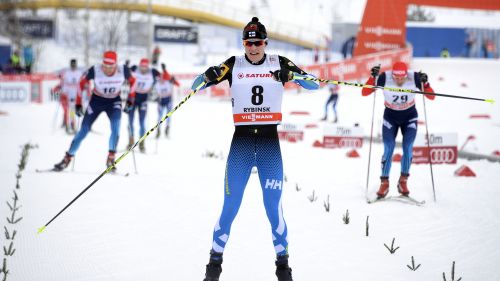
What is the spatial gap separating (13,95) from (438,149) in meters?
21.6

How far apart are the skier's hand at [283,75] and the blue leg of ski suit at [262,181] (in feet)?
1.84

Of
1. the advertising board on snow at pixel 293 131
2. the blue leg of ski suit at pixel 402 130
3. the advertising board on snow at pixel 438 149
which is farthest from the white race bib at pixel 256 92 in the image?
the advertising board on snow at pixel 293 131

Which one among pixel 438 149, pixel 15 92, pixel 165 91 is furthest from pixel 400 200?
pixel 15 92

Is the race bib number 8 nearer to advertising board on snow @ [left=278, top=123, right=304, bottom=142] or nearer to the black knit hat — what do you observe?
the black knit hat

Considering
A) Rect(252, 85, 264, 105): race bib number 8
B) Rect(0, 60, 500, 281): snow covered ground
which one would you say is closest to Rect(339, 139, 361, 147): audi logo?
Rect(0, 60, 500, 281): snow covered ground

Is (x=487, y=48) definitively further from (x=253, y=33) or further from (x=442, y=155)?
(x=253, y=33)

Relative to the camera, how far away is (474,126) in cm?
2097

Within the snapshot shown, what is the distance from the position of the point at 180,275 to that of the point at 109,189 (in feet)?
14.3

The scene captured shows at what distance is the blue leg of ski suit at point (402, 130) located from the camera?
8891mm

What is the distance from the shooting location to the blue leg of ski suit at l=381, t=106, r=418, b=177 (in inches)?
350

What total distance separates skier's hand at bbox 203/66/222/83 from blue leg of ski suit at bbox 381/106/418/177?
182 inches

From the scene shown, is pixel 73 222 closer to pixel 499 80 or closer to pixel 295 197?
pixel 295 197

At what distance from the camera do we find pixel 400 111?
8.91 m

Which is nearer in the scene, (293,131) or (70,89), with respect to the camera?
(293,131)
